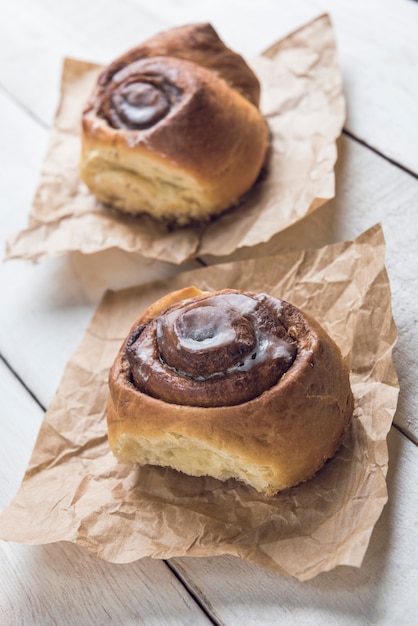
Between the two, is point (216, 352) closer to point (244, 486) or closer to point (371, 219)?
point (244, 486)

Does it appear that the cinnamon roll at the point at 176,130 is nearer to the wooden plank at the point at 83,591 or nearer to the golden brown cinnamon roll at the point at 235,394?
the golden brown cinnamon roll at the point at 235,394

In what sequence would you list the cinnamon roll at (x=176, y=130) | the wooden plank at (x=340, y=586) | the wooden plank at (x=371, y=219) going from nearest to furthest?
the wooden plank at (x=340, y=586), the wooden plank at (x=371, y=219), the cinnamon roll at (x=176, y=130)

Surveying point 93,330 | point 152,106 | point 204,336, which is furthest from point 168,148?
point 204,336

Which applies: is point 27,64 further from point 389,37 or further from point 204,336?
point 204,336

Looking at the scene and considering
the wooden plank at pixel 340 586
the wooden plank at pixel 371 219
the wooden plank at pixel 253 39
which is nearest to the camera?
the wooden plank at pixel 340 586

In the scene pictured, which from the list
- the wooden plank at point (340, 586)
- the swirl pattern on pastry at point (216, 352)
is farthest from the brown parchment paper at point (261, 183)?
the wooden plank at point (340, 586)

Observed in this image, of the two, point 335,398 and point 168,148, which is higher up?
point 168,148

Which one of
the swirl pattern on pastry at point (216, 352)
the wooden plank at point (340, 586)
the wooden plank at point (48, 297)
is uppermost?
the swirl pattern on pastry at point (216, 352)
